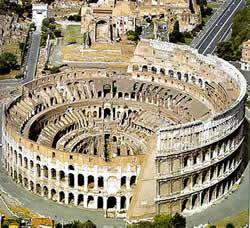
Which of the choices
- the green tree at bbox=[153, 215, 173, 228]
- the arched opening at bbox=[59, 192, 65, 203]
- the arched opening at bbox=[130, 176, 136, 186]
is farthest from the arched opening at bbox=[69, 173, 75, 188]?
the green tree at bbox=[153, 215, 173, 228]

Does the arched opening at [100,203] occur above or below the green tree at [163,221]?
below

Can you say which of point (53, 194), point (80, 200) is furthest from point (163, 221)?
point (53, 194)

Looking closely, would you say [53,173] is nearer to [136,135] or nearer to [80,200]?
[80,200]

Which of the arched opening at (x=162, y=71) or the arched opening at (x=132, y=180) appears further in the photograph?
the arched opening at (x=162, y=71)

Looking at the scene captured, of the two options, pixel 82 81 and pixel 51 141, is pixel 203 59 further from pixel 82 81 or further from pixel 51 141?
pixel 51 141

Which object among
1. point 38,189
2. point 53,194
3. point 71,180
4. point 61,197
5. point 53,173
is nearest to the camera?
point 71,180

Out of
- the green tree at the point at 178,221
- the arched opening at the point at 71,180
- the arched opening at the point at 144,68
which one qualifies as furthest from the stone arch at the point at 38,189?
the arched opening at the point at 144,68

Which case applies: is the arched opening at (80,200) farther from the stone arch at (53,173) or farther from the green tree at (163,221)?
the green tree at (163,221)
